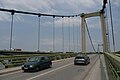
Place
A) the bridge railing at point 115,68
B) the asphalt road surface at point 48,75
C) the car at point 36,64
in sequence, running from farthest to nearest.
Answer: the car at point 36,64 → the asphalt road surface at point 48,75 → the bridge railing at point 115,68

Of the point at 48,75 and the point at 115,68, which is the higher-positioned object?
the point at 115,68

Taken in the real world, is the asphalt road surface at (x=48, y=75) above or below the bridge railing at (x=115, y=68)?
below

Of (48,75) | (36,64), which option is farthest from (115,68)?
(36,64)

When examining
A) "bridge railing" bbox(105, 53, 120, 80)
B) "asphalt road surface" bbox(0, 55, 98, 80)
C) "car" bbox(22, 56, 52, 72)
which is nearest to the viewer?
"bridge railing" bbox(105, 53, 120, 80)

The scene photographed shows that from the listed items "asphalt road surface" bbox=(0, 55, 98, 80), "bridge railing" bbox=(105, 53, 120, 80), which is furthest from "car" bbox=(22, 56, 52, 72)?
"bridge railing" bbox=(105, 53, 120, 80)

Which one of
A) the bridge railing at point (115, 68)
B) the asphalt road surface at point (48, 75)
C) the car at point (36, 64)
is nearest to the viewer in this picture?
the bridge railing at point (115, 68)

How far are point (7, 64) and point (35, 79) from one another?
8.70 m

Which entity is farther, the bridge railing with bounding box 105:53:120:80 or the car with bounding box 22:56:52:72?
the car with bounding box 22:56:52:72

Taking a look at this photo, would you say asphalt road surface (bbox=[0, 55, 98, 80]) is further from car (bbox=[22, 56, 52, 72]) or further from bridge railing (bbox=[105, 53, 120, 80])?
bridge railing (bbox=[105, 53, 120, 80])

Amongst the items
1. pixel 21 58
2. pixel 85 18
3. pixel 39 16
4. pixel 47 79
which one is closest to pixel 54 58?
pixel 39 16

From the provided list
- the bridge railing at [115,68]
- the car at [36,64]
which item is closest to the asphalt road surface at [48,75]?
the car at [36,64]

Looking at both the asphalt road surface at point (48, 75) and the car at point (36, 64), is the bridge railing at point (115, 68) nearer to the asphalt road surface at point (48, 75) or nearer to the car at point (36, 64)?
the asphalt road surface at point (48, 75)

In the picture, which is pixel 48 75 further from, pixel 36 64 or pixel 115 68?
pixel 115 68

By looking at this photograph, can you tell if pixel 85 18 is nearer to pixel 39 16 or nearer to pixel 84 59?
pixel 39 16
